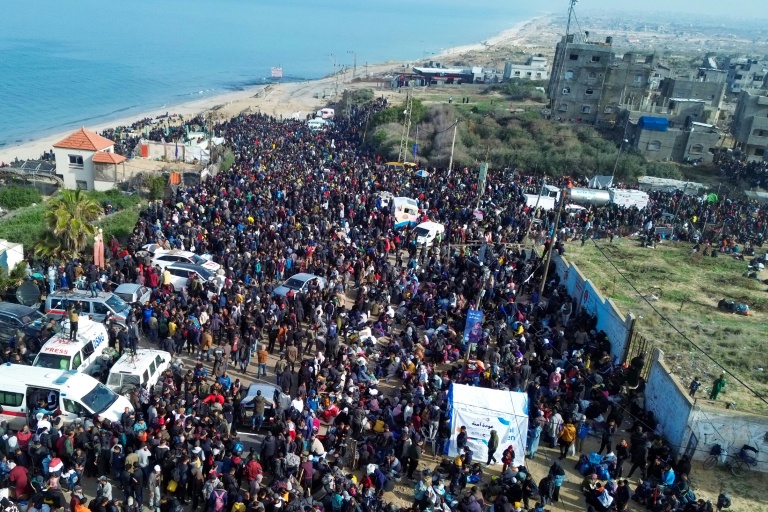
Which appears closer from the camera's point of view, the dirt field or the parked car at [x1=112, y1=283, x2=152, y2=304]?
the dirt field

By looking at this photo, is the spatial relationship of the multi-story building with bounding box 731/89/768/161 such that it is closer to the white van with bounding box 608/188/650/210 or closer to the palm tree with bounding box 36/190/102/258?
the white van with bounding box 608/188/650/210

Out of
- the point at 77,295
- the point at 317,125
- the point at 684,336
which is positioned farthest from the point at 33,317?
the point at 317,125

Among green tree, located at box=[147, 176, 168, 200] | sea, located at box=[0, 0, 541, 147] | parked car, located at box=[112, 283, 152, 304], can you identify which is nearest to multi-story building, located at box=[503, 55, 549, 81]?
sea, located at box=[0, 0, 541, 147]

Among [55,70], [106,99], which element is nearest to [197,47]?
[55,70]

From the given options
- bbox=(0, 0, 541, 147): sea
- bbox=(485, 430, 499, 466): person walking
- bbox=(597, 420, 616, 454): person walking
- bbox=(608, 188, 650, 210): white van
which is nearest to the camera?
bbox=(485, 430, 499, 466): person walking

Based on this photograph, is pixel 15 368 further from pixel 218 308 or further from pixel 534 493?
pixel 534 493

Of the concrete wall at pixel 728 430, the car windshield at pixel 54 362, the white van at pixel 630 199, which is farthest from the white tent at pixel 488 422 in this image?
the white van at pixel 630 199
